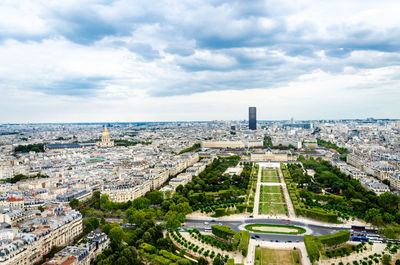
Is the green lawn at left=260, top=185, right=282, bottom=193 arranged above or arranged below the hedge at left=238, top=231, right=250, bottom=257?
below

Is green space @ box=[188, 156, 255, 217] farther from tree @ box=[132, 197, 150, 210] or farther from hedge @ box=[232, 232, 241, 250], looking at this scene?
hedge @ box=[232, 232, 241, 250]

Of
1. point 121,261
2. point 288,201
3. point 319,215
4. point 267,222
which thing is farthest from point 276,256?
point 288,201

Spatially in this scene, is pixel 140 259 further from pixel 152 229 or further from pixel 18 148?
pixel 18 148

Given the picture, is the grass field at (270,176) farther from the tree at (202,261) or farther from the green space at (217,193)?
the tree at (202,261)

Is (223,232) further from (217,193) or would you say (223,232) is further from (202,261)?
(217,193)

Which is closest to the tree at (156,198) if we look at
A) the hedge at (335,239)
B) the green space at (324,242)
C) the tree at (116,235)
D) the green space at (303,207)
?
the tree at (116,235)

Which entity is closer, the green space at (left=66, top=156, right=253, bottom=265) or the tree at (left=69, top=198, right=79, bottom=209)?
the green space at (left=66, top=156, right=253, bottom=265)

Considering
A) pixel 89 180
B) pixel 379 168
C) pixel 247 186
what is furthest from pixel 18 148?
pixel 379 168

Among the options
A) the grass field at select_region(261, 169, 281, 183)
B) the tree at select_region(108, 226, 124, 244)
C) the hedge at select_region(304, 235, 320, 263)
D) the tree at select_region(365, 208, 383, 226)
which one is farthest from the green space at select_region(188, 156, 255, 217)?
the tree at select_region(365, 208, 383, 226)
